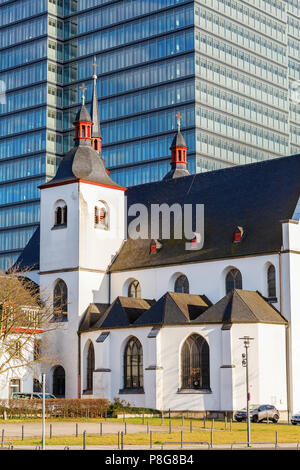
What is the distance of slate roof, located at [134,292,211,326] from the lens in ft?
219

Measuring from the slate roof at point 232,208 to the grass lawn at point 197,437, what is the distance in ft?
59.3

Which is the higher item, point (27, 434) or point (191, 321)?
point (191, 321)

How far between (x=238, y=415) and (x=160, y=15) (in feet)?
311

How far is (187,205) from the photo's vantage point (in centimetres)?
7781

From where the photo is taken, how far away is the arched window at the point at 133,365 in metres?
68.1

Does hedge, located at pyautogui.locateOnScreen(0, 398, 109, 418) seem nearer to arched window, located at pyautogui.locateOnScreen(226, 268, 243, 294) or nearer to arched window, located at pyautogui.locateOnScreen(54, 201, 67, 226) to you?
arched window, located at pyautogui.locateOnScreen(226, 268, 243, 294)

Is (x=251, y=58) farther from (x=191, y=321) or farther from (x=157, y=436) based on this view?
(x=157, y=436)

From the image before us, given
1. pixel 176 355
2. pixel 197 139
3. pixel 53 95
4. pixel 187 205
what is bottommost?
pixel 176 355

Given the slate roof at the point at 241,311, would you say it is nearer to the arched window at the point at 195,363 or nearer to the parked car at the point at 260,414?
the arched window at the point at 195,363

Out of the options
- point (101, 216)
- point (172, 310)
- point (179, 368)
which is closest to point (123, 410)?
point (179, 368)

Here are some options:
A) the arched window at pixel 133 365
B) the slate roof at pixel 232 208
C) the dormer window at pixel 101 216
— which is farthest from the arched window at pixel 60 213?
the arched window at pixel 133 365

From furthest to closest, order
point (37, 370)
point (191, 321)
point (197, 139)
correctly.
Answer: point (197, 139), point (37, 370), point (191, 321)

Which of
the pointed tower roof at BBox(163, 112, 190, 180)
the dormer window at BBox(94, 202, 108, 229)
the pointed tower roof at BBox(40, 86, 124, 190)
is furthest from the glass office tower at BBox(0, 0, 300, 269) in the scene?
the dormer window at BBox(94, 202, 108, 229)
